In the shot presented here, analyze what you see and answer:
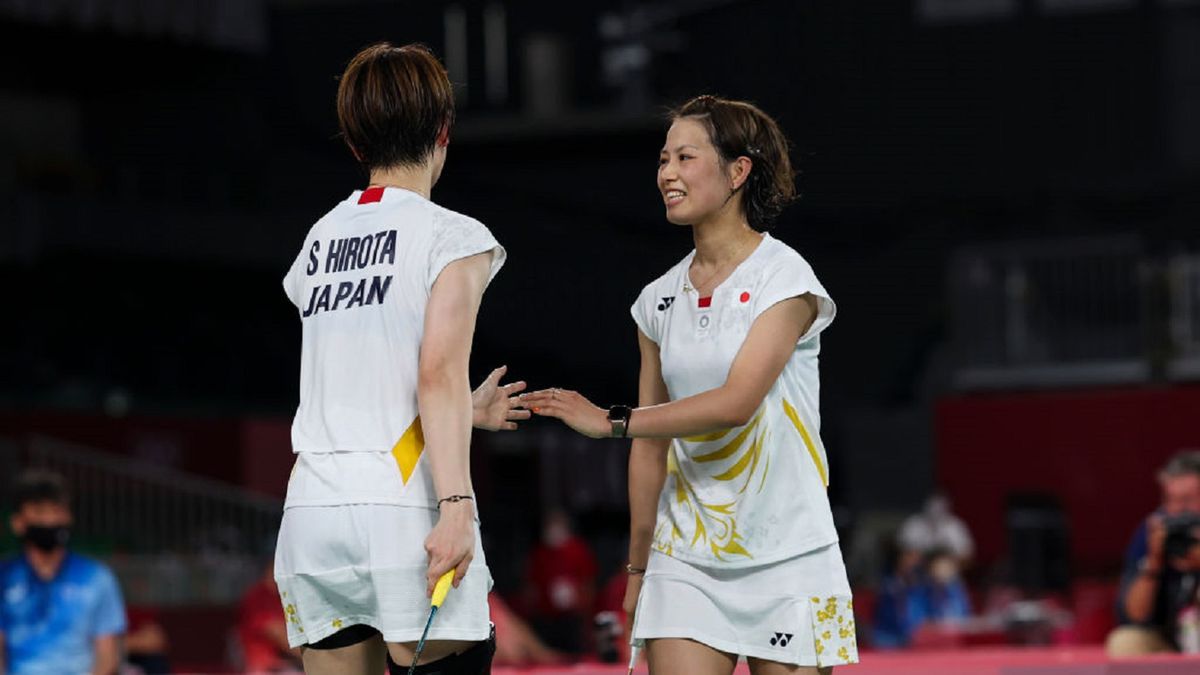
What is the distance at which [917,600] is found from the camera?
12.9 m

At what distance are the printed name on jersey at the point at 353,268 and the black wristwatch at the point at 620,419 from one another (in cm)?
62

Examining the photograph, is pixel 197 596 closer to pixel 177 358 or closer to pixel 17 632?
pixel 177 358

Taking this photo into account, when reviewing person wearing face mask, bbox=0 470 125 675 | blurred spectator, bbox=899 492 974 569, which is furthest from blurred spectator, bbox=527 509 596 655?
person wearing face mask, bbox=0 470 125 675

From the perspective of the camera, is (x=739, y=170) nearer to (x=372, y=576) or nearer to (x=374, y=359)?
(x=374, y=359)

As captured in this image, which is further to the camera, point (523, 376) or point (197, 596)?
point (523, 376)

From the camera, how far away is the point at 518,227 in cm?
2172

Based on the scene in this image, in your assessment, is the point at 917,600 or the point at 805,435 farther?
the point at 917,600

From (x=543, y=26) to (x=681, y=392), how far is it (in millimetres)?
18831

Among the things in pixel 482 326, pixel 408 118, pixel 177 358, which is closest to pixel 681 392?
pixel 408 118

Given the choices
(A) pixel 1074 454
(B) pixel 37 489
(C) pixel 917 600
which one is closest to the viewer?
(B) pixel 37 489

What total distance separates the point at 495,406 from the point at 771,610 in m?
0.61

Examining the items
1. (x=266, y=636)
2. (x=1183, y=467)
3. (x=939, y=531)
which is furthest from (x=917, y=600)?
(x=1183, y=467)

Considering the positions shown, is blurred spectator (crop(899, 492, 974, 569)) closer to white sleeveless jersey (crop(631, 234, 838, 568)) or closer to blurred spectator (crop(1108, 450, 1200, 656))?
blurred spectator (crop(1108, 450, 1200, 656))

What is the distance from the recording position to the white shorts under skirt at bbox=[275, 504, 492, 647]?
2.96 metres
